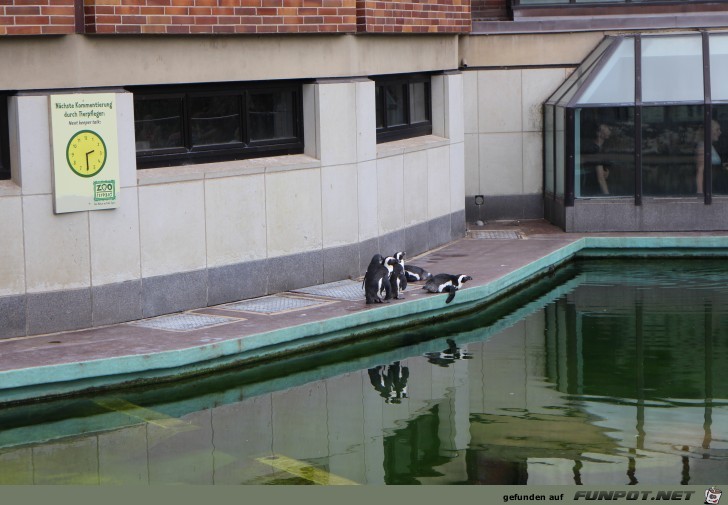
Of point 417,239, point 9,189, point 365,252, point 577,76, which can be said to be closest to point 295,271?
point 365,252

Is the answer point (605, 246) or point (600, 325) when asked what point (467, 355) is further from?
point (605, 246)

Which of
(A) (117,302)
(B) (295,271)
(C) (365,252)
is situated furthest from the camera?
(C) (365,252)

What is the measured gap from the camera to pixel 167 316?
13.8 m

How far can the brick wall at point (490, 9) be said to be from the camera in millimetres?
22406

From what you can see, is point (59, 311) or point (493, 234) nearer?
point (59, 311)

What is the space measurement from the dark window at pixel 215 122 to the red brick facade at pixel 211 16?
0.78 meters

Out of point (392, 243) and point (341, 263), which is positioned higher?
point (392, 243)

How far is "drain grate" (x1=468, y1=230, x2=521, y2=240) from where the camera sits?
64.9ft

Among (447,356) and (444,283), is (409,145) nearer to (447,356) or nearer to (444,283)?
(444,283)

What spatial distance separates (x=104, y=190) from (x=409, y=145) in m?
5.83

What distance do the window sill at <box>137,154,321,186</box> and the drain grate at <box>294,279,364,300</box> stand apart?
1.50 m

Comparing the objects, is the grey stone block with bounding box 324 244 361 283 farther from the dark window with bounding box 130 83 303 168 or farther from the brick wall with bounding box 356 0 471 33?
the brick wall with bounding box 356 0 471 33

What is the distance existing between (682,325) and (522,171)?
25.3ft

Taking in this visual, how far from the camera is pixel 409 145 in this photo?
58.5 feet
